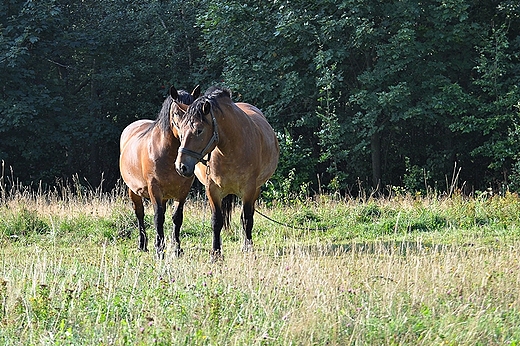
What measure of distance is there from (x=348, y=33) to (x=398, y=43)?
1.98 metres

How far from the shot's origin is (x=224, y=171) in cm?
808

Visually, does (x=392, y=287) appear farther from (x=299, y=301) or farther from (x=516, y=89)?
(x=516, y=89)

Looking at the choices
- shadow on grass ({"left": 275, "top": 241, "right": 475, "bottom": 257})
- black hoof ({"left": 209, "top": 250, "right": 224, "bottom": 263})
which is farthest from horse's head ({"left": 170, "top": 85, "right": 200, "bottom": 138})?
shadow on grass ({"left": 275, "top": 241, "right": 475, "bottom": 257})

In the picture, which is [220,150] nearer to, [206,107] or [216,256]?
[206,107]

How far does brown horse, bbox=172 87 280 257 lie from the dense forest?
23.1ft

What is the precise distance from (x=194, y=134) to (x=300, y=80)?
1299cm

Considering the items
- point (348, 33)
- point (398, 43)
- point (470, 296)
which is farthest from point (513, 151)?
point (470, 296)

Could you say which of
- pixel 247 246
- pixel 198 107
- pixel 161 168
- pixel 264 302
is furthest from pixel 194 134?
pixel 264 302

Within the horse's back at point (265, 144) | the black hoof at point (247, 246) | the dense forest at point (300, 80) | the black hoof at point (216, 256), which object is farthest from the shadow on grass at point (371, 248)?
the dense forest at point (300, 80)

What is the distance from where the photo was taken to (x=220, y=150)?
7.94 m

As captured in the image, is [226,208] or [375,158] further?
[375,158]

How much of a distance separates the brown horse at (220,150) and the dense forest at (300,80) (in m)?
7.03

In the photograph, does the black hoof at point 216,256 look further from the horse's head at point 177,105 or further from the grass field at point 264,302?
the horse's head at point 177,105

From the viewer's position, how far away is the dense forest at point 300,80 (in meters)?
18.3
